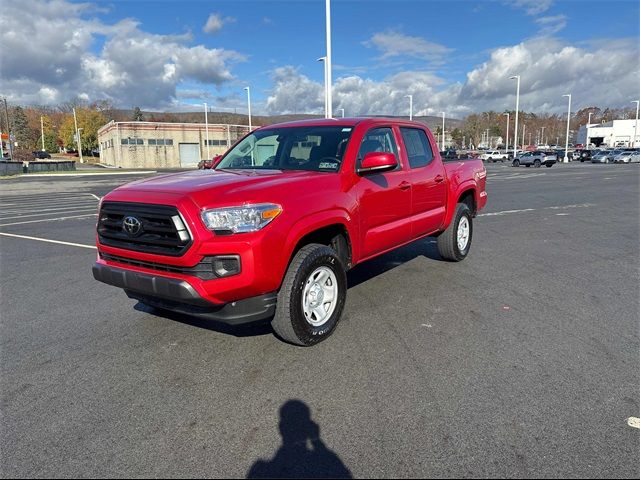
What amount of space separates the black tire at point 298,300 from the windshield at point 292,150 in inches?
35.3

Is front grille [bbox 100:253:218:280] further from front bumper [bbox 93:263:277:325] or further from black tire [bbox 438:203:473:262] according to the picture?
black tire [bbox 438:203:473:262]

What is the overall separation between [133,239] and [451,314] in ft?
10.2

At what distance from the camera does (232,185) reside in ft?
12.2

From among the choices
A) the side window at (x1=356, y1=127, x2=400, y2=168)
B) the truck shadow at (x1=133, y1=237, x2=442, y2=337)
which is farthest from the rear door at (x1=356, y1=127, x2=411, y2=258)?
the truck shadow at (x1=133, y1=237, x2=442, y2=337)

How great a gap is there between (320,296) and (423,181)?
2272 millimetres

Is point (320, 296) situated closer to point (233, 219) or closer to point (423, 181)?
point (233, 219)

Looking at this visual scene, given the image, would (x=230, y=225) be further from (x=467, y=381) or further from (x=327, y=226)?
(x=467, y=381)

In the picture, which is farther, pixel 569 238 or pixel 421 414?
pixel 569 238

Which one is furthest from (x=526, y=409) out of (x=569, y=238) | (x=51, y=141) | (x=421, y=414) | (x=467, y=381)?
(x=51, y=141)

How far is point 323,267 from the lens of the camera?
412 centimetres

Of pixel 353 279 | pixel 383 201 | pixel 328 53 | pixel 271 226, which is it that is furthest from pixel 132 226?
pixel 328 53

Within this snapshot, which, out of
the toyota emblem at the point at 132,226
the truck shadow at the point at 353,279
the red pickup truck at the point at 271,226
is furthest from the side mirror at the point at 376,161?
the toyota emblem at the point at 132,226

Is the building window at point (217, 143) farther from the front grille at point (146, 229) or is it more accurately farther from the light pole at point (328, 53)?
the front grille at point (146, 229)

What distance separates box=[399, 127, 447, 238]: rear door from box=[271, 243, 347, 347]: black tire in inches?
72.8
